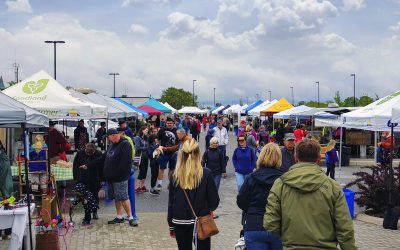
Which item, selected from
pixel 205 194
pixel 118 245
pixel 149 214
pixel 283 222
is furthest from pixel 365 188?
pixel 283 222

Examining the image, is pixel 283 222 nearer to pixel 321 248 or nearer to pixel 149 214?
pixel 321 248

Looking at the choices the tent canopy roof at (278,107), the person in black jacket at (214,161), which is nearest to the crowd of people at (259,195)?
the person in black jacket at (214,161)

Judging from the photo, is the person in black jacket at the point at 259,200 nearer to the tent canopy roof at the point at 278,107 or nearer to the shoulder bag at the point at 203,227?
the shoulder bag at the point at 203,227

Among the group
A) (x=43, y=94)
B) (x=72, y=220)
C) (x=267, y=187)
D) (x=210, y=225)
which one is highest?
(x=43, y=94)

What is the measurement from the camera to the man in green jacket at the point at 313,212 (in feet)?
12.1

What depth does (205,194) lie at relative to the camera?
5.32m

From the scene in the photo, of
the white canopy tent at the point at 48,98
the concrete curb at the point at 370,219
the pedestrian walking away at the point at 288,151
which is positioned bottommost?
the concrete curb at the point at 370,219

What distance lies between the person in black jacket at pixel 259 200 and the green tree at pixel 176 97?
355ft

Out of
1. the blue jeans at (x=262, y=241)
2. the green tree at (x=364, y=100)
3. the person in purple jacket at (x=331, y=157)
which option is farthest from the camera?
the green tree at (x=364, y=100)

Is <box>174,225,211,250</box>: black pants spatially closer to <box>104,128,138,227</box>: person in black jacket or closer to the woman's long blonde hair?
the woman's long blonde hair

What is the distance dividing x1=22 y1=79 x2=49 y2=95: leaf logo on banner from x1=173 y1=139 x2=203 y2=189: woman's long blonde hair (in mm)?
8135

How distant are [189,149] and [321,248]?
200 centimetres

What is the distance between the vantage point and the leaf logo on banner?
1258 cm

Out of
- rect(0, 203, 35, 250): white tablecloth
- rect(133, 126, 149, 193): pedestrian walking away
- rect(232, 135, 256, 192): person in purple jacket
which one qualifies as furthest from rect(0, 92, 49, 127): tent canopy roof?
rect(133, 126, 149, 193): pedestrian walking away
